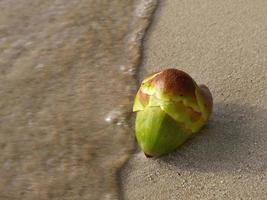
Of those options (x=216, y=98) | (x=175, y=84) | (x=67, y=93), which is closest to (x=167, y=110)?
(x=175, y=84)

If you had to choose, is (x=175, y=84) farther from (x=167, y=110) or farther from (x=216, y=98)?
(x=216, y=98)

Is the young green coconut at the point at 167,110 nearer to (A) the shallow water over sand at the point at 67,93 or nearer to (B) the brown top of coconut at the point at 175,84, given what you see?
(B) the brown top of coconut at the point at 175,84

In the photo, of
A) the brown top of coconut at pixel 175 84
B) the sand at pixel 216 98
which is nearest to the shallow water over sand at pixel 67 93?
the sand at pixel 216 98

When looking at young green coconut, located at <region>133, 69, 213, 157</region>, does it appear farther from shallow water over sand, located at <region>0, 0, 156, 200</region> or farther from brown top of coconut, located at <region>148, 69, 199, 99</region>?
shallow water over sand, located at <region>0, 0, 156, 200</region>

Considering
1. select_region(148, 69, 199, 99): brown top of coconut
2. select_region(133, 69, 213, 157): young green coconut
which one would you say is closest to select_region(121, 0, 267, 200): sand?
select_region(133, 69, 213, 157): young green coconut

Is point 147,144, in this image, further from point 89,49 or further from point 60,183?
point 89,49

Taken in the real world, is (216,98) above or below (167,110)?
below
